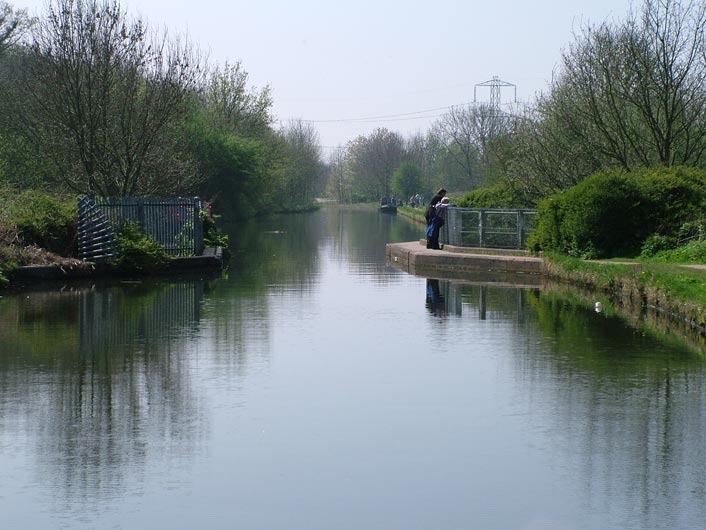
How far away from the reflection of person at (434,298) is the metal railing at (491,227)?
5.46 m

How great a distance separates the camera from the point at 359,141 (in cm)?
19338

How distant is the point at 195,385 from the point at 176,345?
3.17 metres

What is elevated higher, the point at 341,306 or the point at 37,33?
the point at 37,33

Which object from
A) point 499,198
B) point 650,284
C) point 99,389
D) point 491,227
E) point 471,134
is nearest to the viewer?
point 99,389

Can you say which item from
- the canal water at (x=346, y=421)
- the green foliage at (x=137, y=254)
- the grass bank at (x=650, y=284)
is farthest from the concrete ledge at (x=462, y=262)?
the canal water at (x=346, y=421)

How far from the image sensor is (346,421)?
10461 millimetres

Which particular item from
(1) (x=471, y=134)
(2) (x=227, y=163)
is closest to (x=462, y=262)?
(2) (x=227, y=163)

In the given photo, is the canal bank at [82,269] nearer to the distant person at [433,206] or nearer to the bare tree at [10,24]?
the distant person at [433,206]

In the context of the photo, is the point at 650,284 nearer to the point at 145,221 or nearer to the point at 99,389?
the point at 99,389

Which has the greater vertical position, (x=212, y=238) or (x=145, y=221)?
(x=145, y=221)

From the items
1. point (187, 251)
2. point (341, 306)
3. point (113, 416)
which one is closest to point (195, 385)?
point (113, 416)

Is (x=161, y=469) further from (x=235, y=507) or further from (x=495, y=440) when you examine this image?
(x=495, y=440)

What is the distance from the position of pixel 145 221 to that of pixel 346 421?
20406 mm

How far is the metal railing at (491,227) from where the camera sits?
105ft
